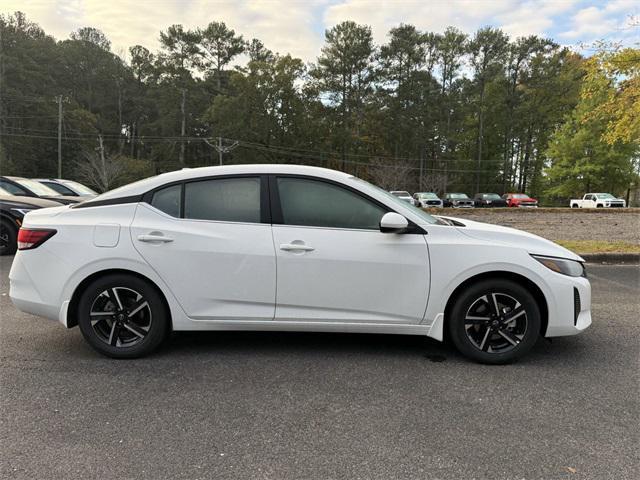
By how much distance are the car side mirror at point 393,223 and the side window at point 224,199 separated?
102cm

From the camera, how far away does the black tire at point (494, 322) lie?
142 inches

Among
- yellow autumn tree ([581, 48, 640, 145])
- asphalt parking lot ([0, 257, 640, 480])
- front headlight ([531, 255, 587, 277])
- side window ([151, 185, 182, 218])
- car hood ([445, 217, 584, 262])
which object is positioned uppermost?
yellow autumn tree ([581, 48, 640, 145])

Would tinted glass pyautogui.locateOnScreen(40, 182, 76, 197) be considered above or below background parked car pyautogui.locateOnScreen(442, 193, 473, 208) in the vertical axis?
below

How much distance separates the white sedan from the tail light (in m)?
0.01

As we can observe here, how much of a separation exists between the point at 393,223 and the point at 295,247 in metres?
0.78

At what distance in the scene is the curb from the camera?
8711 millimetres

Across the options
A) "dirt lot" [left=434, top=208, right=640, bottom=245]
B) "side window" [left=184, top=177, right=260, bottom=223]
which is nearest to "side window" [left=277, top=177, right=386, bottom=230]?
"side window" [left=184, top=177, right=260, bottom=223]

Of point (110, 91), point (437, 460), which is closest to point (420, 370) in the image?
point (437, 460)

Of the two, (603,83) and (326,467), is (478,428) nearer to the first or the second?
(326,467)

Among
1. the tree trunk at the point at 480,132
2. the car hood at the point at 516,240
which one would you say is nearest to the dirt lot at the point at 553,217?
the car hood at the point at 516,240

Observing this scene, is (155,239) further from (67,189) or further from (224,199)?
(67,189)

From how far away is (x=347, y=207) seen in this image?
146 inches

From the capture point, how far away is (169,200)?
3803mm

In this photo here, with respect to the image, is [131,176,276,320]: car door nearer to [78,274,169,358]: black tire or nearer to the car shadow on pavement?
[78,274,169,358]: black tire
